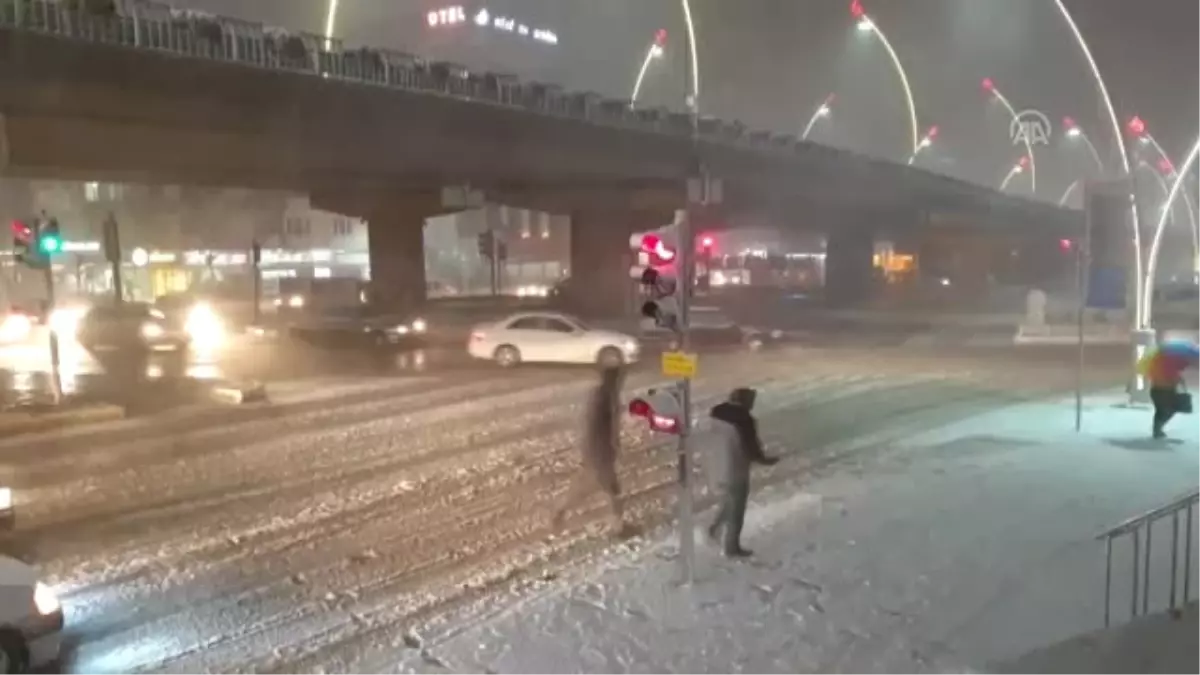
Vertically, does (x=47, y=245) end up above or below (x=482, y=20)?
below

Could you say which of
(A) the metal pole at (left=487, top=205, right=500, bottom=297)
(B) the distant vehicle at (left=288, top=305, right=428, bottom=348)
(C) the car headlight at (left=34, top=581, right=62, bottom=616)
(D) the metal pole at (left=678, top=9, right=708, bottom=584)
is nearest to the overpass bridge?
(A) the metal pole at (left=487, top=205, right=500, bottom=297)

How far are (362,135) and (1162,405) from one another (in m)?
24.7

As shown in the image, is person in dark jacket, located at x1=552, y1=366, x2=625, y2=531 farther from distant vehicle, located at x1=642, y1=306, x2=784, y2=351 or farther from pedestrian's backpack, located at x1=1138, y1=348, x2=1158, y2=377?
distant vehicle, located at x1=642, y1=306, x2=784, y2=351

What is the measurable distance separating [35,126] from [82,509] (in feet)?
57.7

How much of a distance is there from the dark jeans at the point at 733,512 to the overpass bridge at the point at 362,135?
12450 mm

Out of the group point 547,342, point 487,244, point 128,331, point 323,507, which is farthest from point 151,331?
point 323,507

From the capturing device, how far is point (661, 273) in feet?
30.8

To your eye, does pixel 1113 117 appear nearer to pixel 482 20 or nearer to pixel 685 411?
pixel 685 411

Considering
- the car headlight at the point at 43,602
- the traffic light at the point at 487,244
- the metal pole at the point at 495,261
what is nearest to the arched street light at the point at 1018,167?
the metal pole at the point at 495,261

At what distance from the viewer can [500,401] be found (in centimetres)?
2241

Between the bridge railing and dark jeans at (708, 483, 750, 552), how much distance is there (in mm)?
20568

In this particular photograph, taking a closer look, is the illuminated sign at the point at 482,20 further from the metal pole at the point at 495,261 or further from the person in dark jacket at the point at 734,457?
the person in dark jacket at the point at 734,457

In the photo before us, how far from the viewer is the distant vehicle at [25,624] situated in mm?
7797

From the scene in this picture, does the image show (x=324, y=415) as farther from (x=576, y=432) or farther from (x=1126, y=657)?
(x=1126, y=657)
